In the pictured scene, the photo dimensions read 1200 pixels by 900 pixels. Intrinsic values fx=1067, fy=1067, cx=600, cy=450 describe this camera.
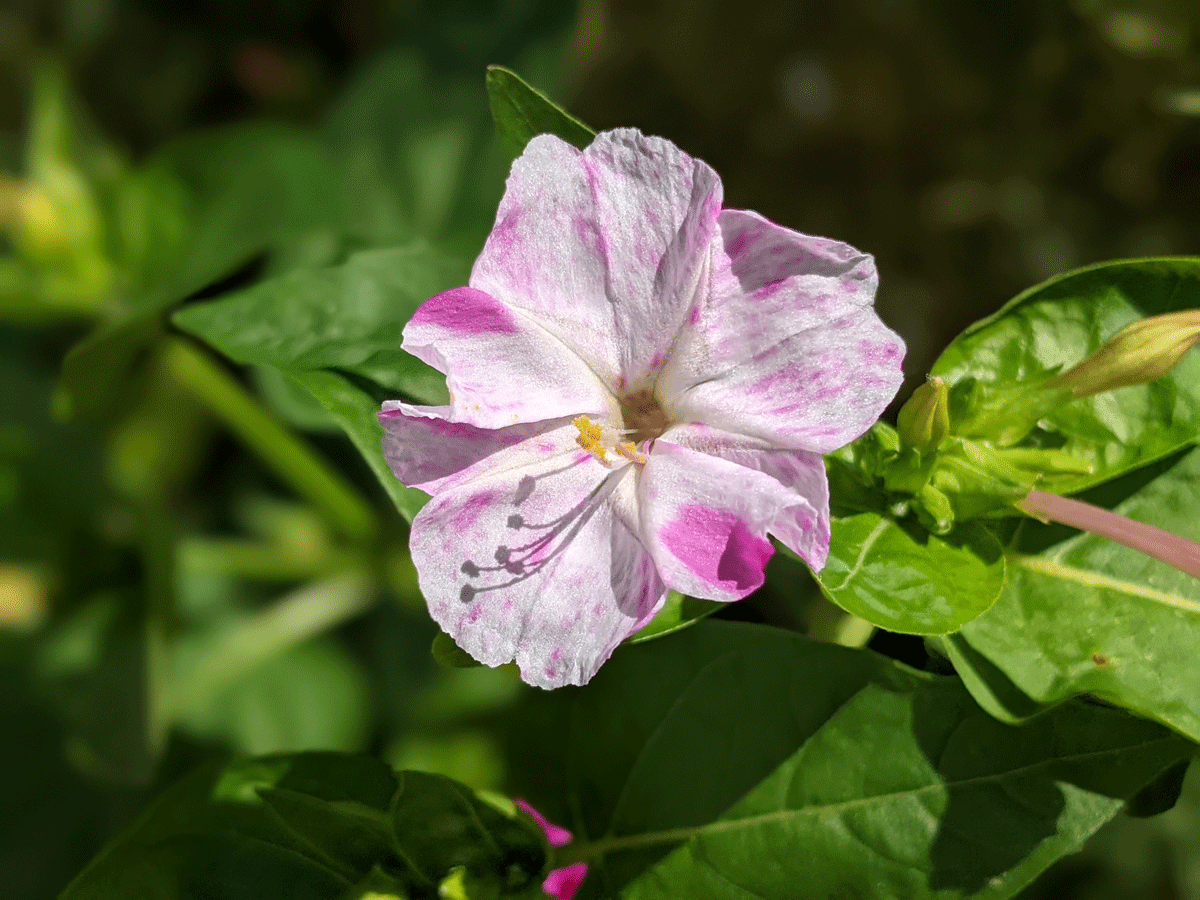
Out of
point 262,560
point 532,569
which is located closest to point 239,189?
point 262,560

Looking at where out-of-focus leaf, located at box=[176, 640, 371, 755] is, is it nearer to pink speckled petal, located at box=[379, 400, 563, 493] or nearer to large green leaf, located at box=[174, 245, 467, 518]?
large green leaf, located at box=[174, 245, 467, 518]

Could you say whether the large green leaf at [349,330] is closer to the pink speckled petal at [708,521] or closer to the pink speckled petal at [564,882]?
the pink speckled petal at [708,521]

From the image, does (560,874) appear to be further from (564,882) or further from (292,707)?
(292,707)

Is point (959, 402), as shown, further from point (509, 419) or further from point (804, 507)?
point (509, 419)

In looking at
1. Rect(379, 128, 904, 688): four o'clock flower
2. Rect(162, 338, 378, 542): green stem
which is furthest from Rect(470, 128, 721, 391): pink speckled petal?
Rect(162, 338, 378, 542): green stem

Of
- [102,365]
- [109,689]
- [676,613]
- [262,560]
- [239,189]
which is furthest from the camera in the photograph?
[262,560]
